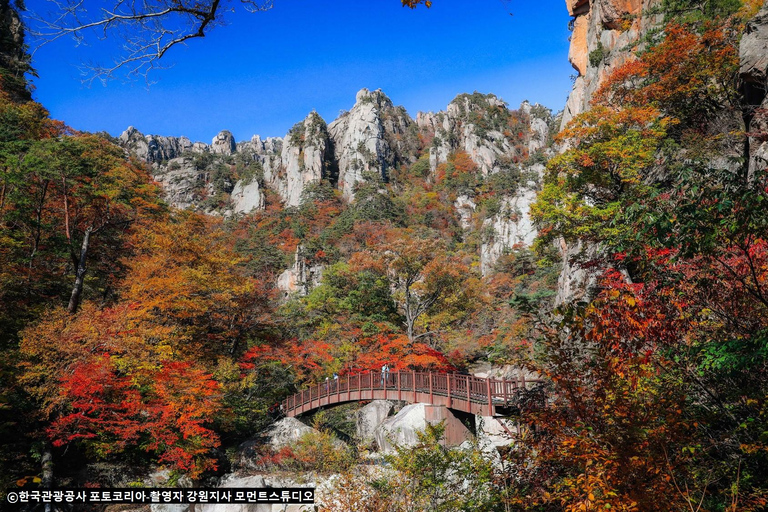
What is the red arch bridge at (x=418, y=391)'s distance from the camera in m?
10.7

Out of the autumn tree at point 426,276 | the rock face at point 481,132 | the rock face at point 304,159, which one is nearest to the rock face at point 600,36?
the autumn tree at point 426,276

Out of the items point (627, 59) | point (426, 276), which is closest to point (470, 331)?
point (426, 276)

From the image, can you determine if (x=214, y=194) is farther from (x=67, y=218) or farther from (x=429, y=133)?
(x=67, y=218)

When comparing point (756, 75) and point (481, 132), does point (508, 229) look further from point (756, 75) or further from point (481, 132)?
point (756, 75)

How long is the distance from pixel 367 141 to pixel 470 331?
3946 cm

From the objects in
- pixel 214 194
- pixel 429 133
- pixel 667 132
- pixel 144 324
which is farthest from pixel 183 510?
pixel 429 133

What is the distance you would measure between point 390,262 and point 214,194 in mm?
46186

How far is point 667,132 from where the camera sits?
40.8 ft

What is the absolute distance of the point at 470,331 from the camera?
22.5 metres

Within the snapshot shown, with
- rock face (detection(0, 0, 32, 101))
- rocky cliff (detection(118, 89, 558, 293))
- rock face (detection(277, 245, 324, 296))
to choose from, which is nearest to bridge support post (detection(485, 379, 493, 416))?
rock face (detection(277, 245, 324, 296))

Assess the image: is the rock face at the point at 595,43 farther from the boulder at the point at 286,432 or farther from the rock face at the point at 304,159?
the rock face at the point at 304,159

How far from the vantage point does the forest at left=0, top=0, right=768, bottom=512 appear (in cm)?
335

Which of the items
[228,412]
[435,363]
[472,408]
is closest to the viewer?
[472,408]

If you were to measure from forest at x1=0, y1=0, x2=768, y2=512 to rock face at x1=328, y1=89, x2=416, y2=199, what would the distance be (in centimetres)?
3341
